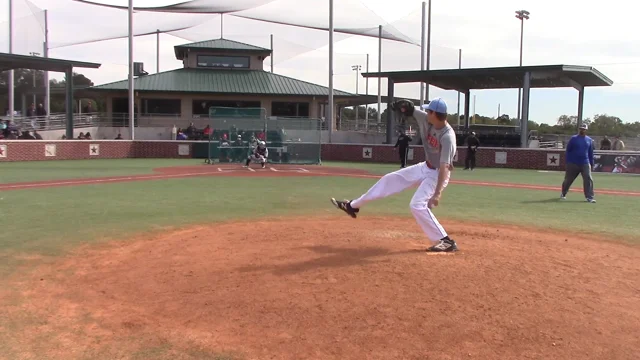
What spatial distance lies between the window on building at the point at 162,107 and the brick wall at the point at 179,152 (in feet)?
32.9

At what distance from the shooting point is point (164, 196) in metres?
13.1

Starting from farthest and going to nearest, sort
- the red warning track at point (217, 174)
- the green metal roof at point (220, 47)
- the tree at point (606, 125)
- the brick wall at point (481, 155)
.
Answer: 1. the tree at point (606, 125)
2. the green metal roof at point (220, 47)
3. the brick wall at point (481, 155)
4. the red warning track at point (217, 174)

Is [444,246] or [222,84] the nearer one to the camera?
[444,246]

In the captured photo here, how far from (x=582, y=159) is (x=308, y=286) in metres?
11.1

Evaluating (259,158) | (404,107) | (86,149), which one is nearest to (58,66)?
(86,149)

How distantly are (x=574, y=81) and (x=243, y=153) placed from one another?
903 inches

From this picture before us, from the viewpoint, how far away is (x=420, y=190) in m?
6.85

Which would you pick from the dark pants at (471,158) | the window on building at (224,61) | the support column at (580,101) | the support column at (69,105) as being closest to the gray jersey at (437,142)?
the dark pants at (471,158)

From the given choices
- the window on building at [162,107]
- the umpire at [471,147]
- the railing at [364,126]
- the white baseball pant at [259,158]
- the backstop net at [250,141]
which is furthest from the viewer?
the railing at [364,126]

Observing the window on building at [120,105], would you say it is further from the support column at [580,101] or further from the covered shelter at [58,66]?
the support column at [580,101]

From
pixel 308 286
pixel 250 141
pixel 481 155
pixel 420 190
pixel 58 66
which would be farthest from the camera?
pixel 58 66

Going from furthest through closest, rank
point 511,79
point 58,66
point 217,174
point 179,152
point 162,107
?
point 162,107, point 511,79, point 179,152, point 58,66, point 217,174

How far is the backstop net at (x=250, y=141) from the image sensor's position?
1043 inches

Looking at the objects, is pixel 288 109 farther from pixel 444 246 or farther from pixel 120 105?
pixel 444 246
